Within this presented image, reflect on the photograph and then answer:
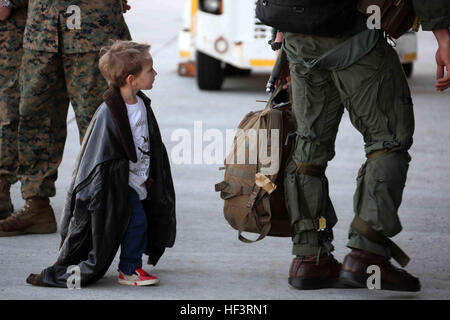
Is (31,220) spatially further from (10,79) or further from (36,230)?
(10,79)

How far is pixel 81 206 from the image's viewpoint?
415 cm

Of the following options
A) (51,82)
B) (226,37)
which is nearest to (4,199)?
(51,82)

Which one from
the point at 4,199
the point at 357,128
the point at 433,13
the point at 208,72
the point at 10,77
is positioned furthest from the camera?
the point at 208,72

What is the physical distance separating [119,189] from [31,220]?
3.87 feet

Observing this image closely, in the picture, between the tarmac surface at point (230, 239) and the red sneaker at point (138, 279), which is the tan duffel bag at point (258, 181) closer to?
the tarmac surface at point (230, 239)

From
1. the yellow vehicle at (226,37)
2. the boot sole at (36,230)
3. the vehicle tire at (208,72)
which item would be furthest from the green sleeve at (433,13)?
the vehicle tire at (208,72)

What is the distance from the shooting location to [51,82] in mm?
5031

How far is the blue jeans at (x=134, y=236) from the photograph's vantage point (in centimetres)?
421

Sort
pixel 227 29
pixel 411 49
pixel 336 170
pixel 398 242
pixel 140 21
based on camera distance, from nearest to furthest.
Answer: pixel 398 242
pixel 336 170
pixel 227 29
pixel 411 49
pixel 140 21

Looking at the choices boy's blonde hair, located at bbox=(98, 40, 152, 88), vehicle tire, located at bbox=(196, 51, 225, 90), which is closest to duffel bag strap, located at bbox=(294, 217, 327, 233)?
boy's blonde hair, located at bbox=(98, 40, 152, 88)

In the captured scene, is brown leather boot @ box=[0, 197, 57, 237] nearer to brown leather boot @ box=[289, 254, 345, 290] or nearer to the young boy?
the young boy
